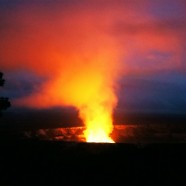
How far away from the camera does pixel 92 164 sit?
1712 centimetres

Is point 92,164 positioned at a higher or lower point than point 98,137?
lower

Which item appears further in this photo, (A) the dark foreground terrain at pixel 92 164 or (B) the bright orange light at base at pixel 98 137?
(B) the bright orange light at base at pixel 98 137

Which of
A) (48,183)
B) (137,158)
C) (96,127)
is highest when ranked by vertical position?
(96,127)

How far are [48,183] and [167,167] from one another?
549cm

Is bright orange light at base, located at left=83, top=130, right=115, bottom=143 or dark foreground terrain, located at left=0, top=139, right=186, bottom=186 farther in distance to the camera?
bright orange light at base, located at left=83, top=130, right=115, bottom=143

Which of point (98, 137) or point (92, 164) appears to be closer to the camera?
point (92, 164)

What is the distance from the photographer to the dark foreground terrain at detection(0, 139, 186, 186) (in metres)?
16.3

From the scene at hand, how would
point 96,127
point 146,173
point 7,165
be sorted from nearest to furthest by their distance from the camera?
1. point 146,173
2. point 7,165
3. point 96,127

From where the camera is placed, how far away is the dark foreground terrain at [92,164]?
53.6 ft

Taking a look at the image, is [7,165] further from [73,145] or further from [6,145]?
[73,145]

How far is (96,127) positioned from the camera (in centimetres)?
2930

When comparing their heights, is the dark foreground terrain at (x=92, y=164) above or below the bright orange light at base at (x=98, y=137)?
below

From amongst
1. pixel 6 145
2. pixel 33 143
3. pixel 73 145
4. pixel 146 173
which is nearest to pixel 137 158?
pixel 146 173

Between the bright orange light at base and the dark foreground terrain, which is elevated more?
the bright orange light at base
